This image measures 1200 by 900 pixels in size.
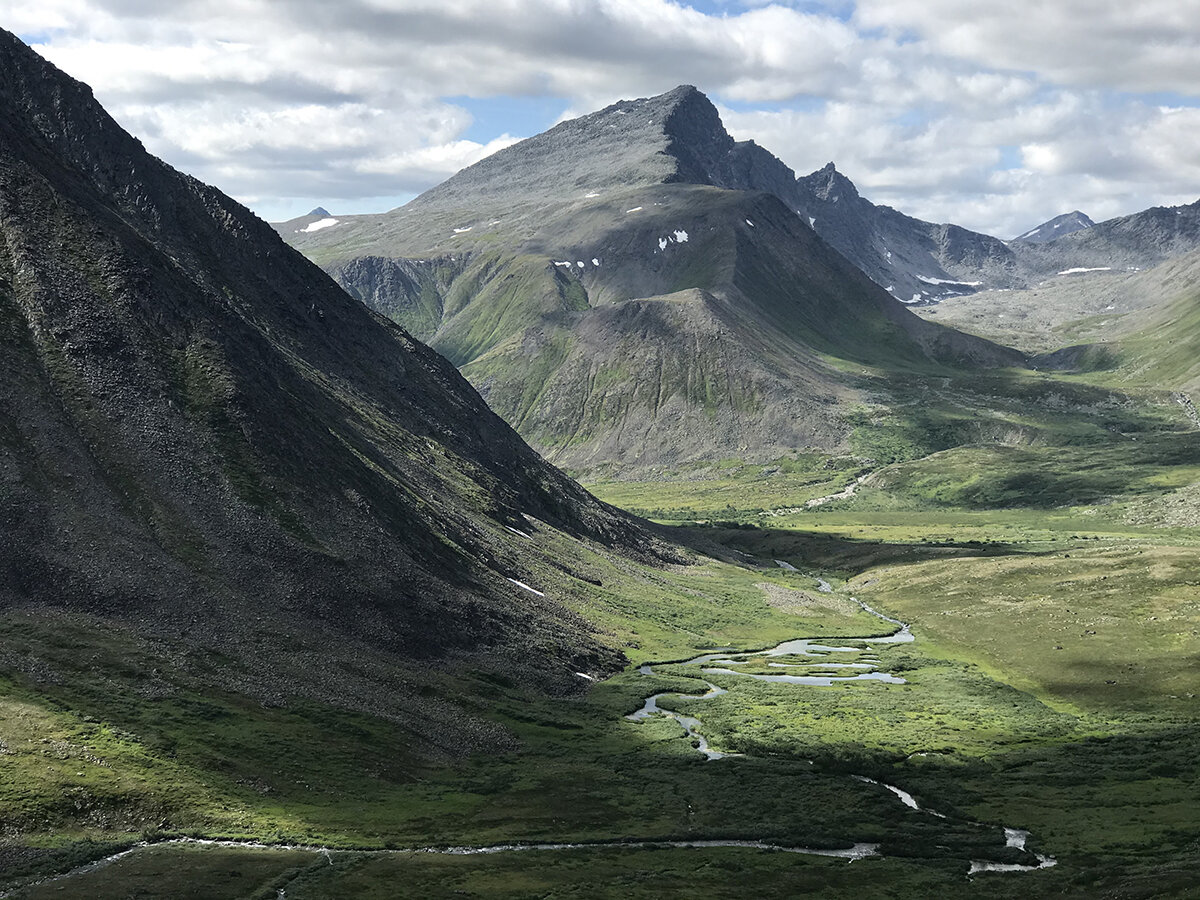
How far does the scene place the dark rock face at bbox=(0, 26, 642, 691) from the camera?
383 feet

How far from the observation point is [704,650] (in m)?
172

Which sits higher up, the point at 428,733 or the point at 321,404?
the point at 321,404

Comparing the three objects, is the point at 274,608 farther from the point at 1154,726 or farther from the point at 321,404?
the point at 1154,726

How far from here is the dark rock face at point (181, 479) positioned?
117 m

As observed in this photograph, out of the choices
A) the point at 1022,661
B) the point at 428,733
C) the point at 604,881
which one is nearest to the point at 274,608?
the point at 428,733

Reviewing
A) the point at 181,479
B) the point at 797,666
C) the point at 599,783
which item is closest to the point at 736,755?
the point at 599,783

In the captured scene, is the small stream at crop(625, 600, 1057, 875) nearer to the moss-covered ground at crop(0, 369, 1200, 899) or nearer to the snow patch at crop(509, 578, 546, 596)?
the moss-covered ground at crop(0, 369, 1200, 899)

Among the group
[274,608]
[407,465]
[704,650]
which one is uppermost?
[407,465]

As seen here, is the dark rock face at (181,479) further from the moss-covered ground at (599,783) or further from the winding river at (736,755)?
the winding river at (736,755)

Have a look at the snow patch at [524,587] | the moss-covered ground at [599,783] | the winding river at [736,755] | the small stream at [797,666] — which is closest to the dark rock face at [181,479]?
the snow patch at [524,587]

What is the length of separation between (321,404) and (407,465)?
17309mm

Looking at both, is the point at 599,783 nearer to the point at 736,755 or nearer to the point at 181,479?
the point at 736,755

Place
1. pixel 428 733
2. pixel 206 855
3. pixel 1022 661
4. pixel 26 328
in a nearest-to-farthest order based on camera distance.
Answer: pixel 206 855 → pixel 428 733 → pixel 26 328 → pixel 1022 661

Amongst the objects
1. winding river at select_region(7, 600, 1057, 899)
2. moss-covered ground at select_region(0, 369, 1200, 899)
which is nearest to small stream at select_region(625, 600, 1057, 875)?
winding river at select_region(7, 600, 1057, 899)
